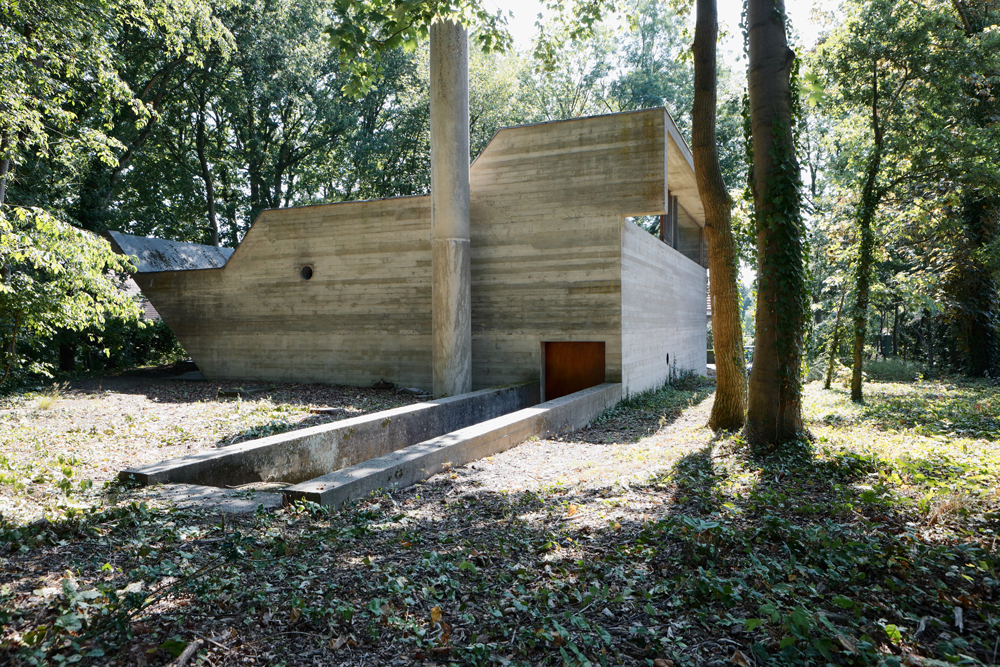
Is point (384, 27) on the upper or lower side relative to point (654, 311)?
upper

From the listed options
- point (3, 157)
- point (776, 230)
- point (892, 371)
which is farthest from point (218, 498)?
point (892, 371)

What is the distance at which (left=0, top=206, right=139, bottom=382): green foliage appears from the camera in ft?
27.8

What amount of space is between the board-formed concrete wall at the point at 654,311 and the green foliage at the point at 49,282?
937 cm

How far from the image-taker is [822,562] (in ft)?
10.9

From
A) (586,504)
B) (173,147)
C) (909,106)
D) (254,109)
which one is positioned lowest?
(586,504)

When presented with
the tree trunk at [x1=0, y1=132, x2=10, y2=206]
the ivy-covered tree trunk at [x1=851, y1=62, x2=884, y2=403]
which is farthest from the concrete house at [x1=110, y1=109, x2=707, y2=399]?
the tree trunk at [x1=0, y1=132, x2=10, y2=206]

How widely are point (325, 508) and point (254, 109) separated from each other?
76.6ft

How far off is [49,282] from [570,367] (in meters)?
10.2

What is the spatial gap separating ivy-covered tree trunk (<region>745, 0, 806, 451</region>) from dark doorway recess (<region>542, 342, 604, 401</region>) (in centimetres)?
614

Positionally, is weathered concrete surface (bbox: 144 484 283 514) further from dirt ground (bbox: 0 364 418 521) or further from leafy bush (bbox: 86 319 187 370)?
leafy bush (bbox: 86 319 187 370)

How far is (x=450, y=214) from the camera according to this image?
38.8 ft

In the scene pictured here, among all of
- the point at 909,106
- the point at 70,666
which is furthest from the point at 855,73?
A: the point at 70,666

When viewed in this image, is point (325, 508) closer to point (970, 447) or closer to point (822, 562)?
point (822, 562)

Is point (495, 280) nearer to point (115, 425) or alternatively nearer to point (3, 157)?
point (115, 425)
